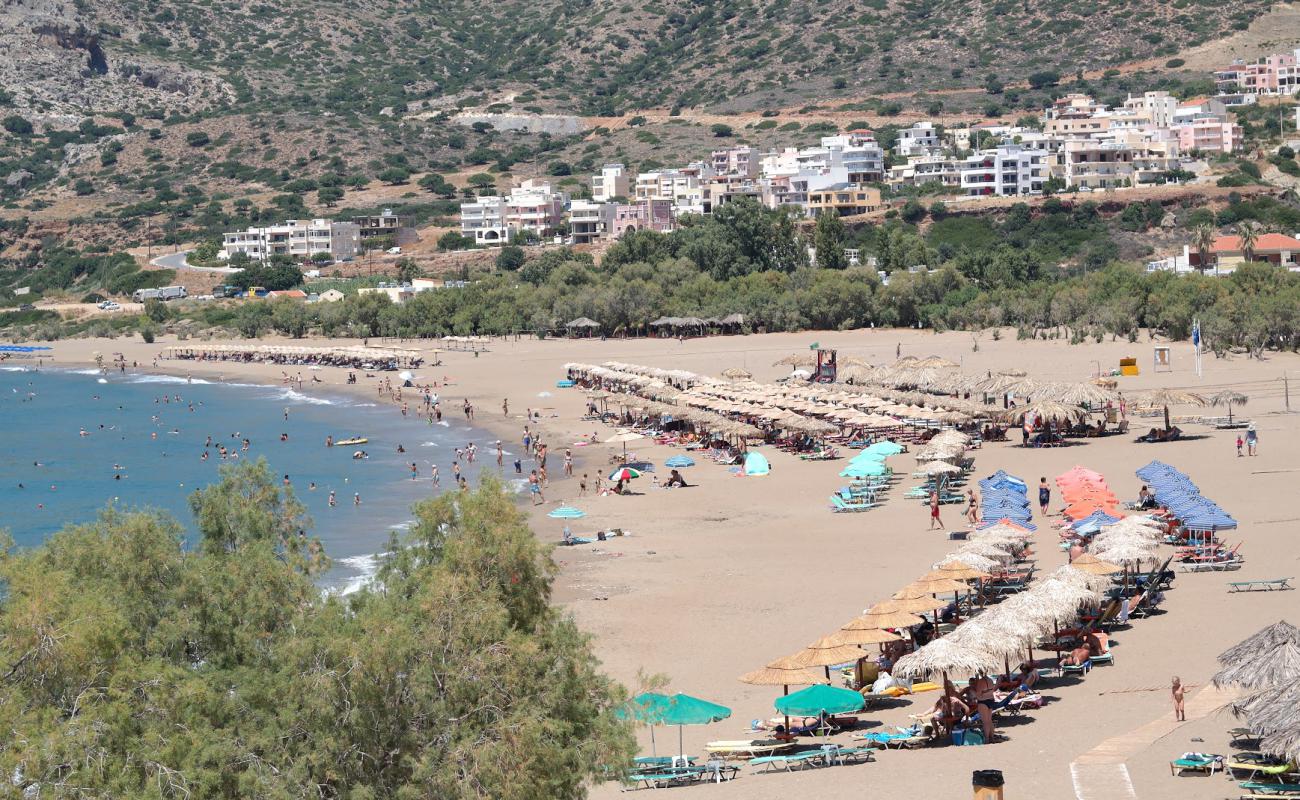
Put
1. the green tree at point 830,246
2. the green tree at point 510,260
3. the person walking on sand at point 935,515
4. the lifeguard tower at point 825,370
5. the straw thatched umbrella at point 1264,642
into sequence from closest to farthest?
1. the straw thatched umbrella at point 1264,642
2. the person walking on sand at point 935,515
3. the lifeguard tower at point 825,370
4. the green tree at point 830,246
5. the green tree at point 510,260

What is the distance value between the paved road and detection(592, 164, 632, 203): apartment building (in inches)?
1100

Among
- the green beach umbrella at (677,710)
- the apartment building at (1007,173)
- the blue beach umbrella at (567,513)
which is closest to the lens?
the green beach umbrella at (677,710)

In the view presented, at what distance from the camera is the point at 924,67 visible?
493 ft

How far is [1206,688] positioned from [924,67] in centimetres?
13789

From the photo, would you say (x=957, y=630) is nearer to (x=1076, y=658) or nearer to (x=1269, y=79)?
(x=1076, y=658)

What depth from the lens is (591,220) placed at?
114750 millimetres

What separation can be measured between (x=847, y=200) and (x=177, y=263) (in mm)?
49142

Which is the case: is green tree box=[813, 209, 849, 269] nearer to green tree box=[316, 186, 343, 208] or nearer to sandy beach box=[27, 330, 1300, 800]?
sandy beach box=[27, 330, 1300, 800]

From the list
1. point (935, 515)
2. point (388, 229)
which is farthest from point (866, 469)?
point (388, 229)

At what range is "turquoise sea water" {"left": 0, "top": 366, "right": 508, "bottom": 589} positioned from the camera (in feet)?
121

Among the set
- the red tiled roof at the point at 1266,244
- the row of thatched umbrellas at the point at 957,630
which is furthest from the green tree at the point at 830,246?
the row of thatched umbrellas at the point at 957,630

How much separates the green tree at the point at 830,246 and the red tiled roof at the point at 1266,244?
1875 centimetres

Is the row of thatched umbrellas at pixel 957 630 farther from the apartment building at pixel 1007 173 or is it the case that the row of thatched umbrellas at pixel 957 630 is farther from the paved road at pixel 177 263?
the paved road at pixel 177 263

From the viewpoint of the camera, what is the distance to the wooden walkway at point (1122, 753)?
48.9ft
